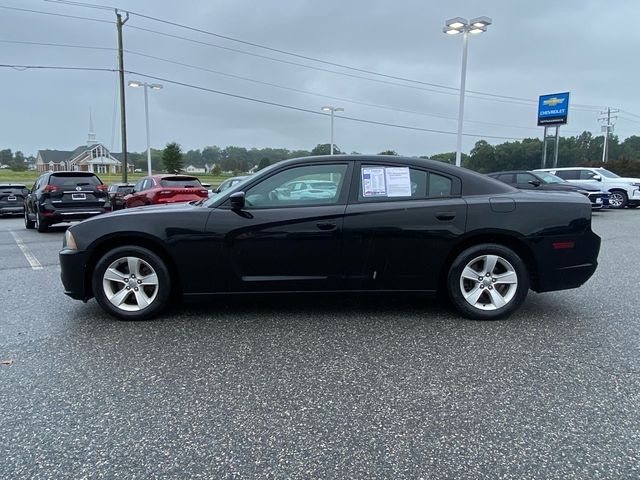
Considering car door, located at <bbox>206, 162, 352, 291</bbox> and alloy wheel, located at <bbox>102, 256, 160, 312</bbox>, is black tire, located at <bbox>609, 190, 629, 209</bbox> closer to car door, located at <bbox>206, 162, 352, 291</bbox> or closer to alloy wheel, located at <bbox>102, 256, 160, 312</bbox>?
car door, located at <bbox>206, 162, 352, 291</bbox>

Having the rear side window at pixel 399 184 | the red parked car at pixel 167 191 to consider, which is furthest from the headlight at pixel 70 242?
the red parked car at pixel 167 191

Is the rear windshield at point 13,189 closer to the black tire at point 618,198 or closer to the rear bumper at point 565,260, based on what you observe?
the rear bumper at point 565,260

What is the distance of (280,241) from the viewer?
13.6 ft

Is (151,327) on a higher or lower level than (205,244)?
lower

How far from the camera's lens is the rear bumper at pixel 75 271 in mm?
4207

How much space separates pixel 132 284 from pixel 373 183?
2.44m

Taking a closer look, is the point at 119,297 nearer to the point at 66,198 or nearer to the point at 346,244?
the point at 346,244

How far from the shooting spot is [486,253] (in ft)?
13.9

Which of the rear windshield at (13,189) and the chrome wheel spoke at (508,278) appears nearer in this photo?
the chrome wheel spoke at (508,278)

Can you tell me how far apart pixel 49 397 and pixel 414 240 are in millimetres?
3028

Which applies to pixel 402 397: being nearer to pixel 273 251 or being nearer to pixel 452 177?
pixel 273 251

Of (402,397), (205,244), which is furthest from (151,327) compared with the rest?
(402,397)

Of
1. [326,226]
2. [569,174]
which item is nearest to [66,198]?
[326,226]

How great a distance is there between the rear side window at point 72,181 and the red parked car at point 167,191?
3.63 feet
